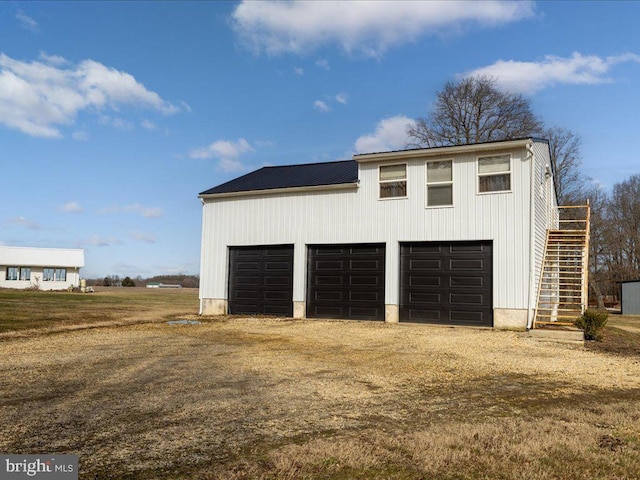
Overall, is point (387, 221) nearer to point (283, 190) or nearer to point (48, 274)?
point (283, 190)

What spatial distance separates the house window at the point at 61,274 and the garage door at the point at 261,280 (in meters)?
41.3

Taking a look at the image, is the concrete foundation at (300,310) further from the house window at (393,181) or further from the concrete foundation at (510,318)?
the concrete foundation at (510,318)

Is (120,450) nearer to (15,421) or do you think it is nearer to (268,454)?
(268,454)

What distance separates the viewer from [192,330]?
13.8 metres

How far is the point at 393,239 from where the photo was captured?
54.1 feet

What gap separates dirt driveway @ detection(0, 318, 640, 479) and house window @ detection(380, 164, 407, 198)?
300 inches

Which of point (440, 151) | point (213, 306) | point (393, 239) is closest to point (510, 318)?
point (393, 239)

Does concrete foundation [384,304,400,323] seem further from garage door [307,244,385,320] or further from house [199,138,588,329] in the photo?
garage door [307,244,385,320]

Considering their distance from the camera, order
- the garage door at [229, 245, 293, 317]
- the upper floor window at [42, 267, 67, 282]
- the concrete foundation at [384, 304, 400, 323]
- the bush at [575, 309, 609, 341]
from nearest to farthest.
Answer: the bush at [575, 309, 609, 341] < the concrete foundation at [384, 304, 400, 323] < the garage door at [229, 245, 293, 317] < the upper floor window at [42, 267, 67, 282]

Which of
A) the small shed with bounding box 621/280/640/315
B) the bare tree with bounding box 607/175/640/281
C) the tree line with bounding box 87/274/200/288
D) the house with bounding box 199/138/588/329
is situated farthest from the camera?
the tree line with bounding box 87/274/200/288

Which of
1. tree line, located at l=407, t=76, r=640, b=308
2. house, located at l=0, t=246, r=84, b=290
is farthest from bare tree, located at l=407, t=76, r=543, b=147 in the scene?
house, located at l=0, t=246, r=84, b=290

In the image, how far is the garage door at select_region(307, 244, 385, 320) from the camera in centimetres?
1673

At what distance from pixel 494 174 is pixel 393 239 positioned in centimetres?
395

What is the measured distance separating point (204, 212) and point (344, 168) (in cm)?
625
